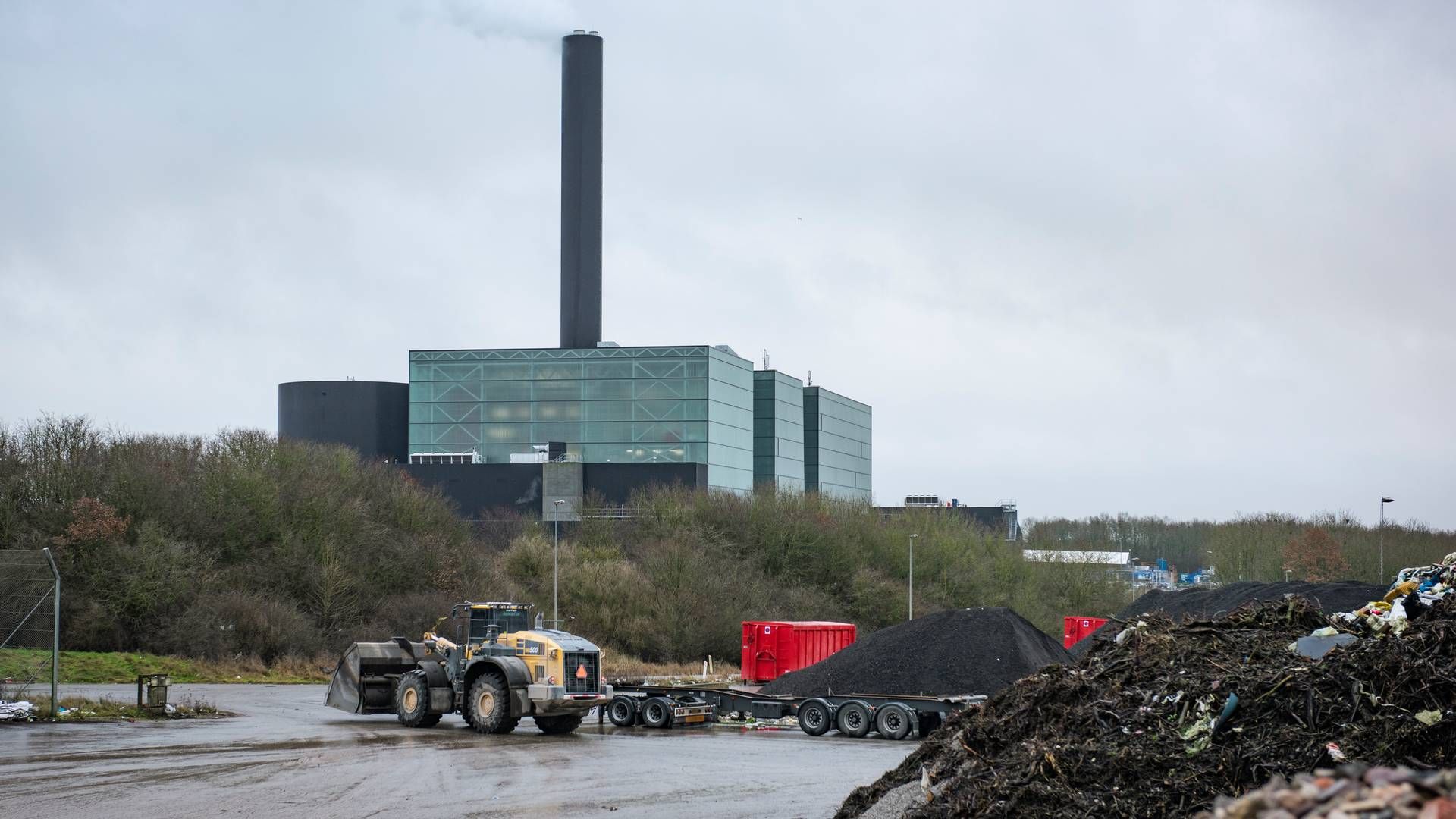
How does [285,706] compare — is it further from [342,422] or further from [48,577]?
[342,422]

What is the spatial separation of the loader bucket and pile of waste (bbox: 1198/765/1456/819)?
27.2 metres

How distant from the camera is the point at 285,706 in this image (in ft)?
109

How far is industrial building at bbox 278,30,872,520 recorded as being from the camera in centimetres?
9306

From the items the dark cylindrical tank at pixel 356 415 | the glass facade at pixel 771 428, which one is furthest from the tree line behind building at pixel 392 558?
the glass facade at pixel 771 428

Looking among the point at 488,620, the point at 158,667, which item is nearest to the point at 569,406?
the point at 158,667

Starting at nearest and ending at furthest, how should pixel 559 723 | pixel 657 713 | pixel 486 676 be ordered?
1. pixel 486 676
2. pixel 559 723
3. pixel 657 713

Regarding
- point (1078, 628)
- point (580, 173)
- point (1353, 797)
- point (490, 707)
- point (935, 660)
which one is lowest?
point (490, 707)

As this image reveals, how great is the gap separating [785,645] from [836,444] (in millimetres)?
86124

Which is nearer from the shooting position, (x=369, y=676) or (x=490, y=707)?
(x=490, y=707)

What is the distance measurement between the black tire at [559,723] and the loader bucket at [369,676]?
12.4ft

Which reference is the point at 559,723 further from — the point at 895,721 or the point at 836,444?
the point at 836,444

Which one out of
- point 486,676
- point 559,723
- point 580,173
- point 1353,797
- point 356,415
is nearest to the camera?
point 1353,797

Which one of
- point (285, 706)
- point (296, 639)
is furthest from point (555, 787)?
point (296, 639)

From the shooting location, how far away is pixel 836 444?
123 metres
